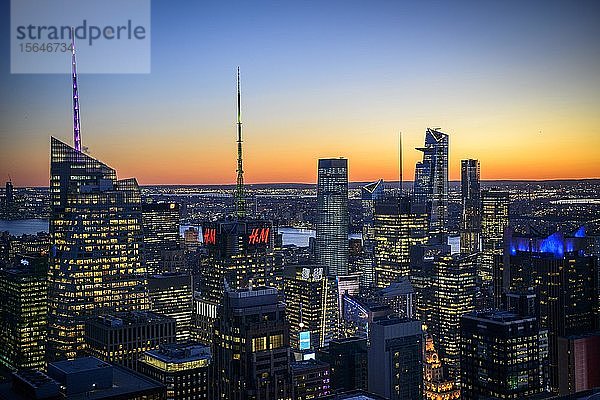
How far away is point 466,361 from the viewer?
42.5 feet

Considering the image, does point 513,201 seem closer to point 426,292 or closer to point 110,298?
point 426,292

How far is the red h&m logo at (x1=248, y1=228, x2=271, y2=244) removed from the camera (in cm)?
2051

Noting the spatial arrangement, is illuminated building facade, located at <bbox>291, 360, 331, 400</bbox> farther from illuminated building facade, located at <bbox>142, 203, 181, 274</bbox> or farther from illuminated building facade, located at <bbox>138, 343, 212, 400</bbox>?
illuminated building facade, located at <bbox>142, 203, 181, 274</bbox>

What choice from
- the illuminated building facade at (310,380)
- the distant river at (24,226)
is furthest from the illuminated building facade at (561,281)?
the distant river at (24,226)

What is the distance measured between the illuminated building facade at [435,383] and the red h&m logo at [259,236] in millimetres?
6424

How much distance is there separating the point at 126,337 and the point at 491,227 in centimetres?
1344

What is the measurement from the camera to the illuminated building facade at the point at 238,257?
65.4ft

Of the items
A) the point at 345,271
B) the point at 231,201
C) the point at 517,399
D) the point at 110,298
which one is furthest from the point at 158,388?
the point at 345,271

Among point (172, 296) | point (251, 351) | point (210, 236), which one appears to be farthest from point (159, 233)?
point (251, 351)

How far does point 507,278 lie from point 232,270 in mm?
6924

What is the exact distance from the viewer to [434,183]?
29.9 metres

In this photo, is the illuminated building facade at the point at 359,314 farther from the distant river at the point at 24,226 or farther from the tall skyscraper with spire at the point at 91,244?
the distant river at the point at 24,226

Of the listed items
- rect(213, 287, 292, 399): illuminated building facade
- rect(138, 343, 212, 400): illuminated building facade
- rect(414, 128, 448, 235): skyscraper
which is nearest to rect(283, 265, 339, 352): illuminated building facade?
rect(213, 287, 292, 399): illuminated building facade

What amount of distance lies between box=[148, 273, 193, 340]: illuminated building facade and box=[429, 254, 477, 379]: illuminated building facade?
19.7 feet
